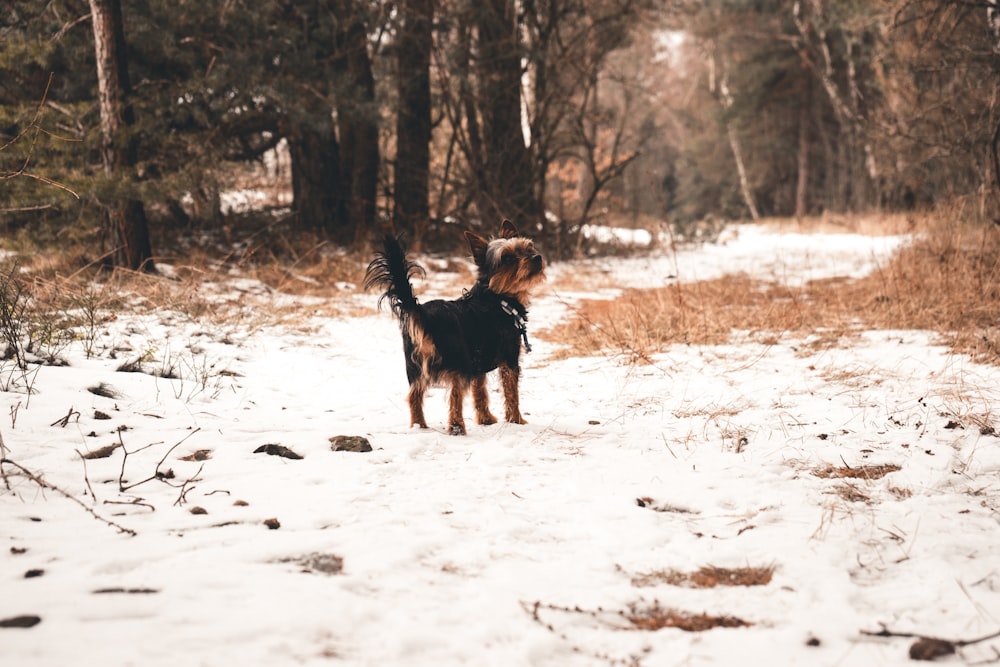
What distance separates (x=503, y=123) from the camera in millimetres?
12328

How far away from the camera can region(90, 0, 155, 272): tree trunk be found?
750 centimetres

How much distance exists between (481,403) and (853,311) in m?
5.10

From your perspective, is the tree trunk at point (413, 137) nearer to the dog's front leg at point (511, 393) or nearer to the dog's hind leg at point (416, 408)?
the dog's front leg at point (511, 393)

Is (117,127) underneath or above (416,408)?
above

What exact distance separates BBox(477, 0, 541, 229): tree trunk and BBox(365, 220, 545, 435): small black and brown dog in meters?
7.67

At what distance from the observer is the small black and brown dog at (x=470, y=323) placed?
362cm

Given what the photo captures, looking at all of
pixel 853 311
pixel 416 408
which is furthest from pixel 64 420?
pixel 853 311

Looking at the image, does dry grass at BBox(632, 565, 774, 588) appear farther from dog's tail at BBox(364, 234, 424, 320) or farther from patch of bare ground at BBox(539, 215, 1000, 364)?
patch of bare ground at BBox(539, 215, 1000, 364)

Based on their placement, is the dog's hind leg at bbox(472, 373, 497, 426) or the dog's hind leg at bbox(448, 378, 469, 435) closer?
the dog's hind leg at bbox(448, 378, 469, 435)

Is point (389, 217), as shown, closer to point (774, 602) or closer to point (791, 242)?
point (791, 242)

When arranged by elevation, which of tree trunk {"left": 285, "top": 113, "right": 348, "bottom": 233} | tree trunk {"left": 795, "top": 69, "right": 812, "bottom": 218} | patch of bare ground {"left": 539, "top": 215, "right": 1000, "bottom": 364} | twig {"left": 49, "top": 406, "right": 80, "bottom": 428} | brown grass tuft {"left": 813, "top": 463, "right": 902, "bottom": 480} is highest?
tree trunk {"left": 795, "top": 69, "right": 812, "bottom": 218}

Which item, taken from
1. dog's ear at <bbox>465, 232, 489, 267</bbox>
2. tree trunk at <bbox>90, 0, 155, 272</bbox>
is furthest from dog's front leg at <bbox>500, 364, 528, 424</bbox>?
tree trunk at <bbox>90, 0, 155, 272</bbox>

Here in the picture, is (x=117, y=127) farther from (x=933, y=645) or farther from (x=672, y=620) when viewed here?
(x=933, y=645)

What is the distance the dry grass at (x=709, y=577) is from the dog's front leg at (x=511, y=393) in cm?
194
